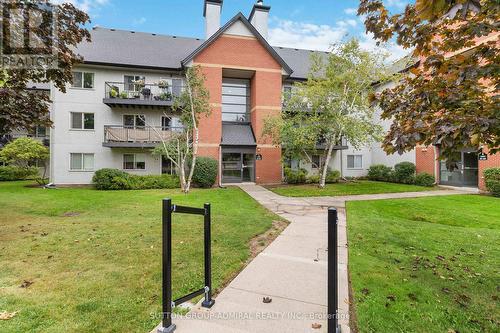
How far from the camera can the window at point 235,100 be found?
72.6 feet

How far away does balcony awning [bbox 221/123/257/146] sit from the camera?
20594mm

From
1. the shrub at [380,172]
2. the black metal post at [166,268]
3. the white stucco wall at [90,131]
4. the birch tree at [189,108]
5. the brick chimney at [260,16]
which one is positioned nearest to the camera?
the black metal post at [166,268]

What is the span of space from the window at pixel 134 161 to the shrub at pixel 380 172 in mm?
19148

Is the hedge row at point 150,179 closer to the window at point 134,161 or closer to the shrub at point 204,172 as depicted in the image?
the shrub at point 204,172

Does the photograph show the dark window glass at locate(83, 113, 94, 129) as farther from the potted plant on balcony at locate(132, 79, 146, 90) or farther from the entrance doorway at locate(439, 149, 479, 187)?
the entrance doorway at locate(439, 149, 479, 187)

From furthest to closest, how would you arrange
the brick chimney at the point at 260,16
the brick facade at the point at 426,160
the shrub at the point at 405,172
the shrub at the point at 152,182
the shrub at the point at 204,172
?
the brick chimney at the point at 260,16 → the shrub at the point at 405,172 → the brick facade at the point at 426,160 → the shrub at the point at 204,172 → the shrub at the point at 152,182

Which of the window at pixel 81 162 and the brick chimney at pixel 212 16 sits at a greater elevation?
the brick chimney at pixel 212 16

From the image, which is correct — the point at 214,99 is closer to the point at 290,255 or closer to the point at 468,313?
the point at 290,255

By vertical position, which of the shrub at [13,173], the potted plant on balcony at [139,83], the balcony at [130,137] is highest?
the potted plant on balcony at [139,83]

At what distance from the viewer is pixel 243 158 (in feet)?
69.6

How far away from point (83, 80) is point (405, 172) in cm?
2488

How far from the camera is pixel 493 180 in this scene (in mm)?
15422

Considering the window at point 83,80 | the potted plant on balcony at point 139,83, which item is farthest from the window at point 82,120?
the potted plant on balcony at point 139,83

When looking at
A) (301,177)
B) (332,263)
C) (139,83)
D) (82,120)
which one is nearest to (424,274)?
(332,263)
